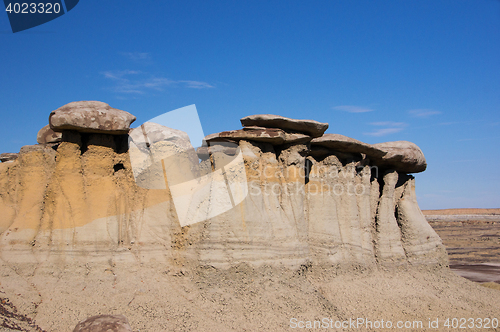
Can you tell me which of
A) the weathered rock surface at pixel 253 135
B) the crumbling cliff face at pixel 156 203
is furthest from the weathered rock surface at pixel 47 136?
the weathered rock surface at pixel 253 135

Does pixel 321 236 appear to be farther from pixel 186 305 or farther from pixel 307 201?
pixel 186 305

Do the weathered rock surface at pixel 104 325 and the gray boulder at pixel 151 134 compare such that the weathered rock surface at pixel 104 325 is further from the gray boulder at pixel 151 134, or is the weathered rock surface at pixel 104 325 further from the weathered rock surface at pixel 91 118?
the gray boulder at pixel 151 134

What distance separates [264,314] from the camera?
15.6ft

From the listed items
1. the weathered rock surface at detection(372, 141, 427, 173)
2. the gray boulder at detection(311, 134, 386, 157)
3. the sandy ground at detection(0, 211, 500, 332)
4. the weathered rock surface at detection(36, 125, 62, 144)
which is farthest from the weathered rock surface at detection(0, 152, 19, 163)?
the weathered rock surface at detection(372, 141, 427, 173)

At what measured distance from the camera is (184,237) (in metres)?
5.25

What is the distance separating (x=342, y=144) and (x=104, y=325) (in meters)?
4.63

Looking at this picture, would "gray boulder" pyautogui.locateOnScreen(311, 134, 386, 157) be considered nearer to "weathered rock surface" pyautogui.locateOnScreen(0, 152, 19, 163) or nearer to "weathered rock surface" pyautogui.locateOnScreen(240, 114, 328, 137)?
"weathered rock surface" pyautogui.locateOnScreen(240, 114, 328, 137)

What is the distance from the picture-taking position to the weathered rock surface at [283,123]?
18.2 feet

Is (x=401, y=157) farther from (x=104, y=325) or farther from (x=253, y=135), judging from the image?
(x=104, y=325)

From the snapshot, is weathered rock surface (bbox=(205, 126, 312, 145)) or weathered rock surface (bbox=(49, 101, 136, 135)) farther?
weathered rock surface (bbox=(205, 126, 312, 145))

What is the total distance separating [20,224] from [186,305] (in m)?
2.36

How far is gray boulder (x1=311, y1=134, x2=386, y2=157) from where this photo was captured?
6.49m

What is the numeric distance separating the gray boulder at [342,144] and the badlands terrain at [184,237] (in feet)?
0.12

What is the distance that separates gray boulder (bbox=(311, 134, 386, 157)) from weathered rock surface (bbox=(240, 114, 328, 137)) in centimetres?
65
